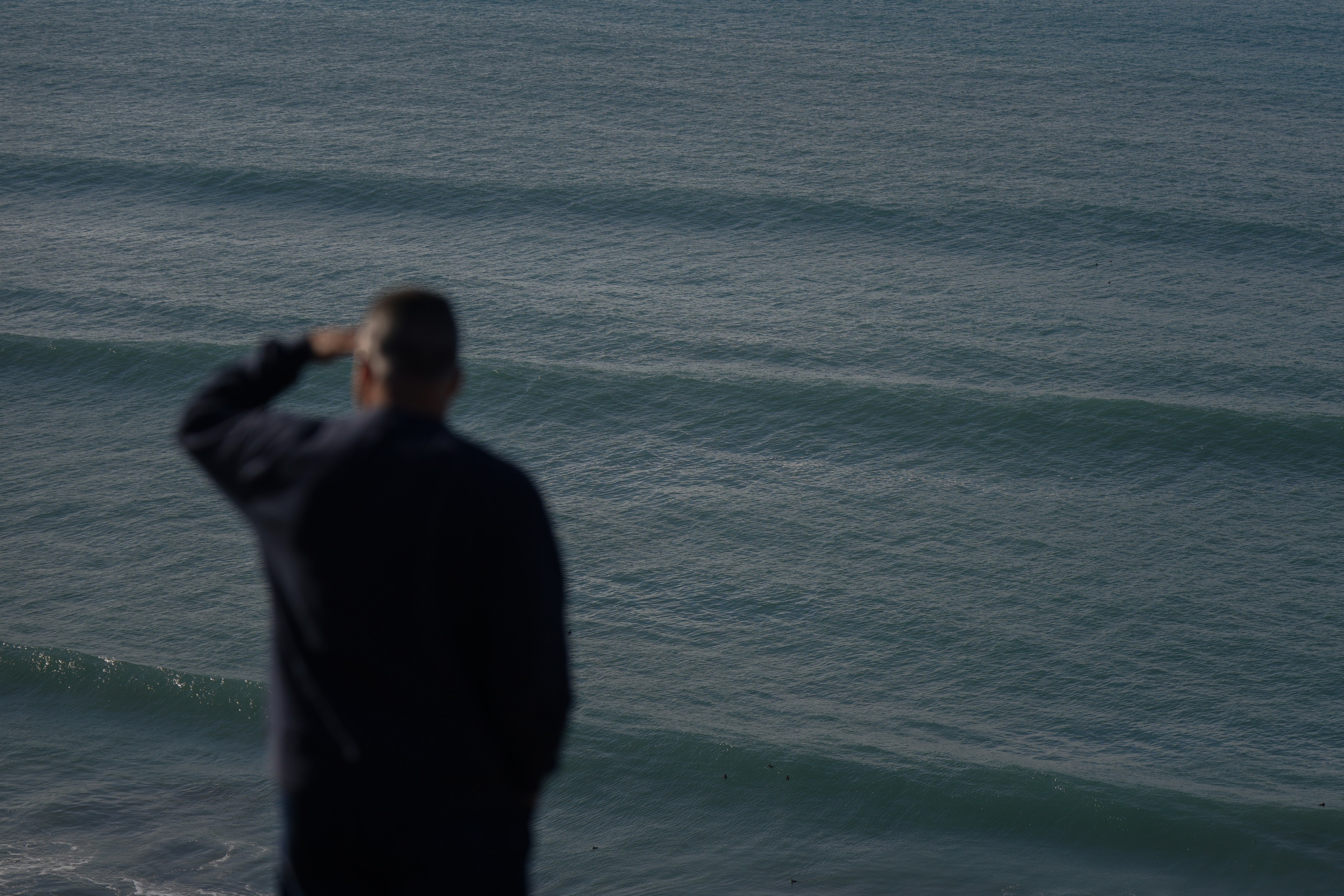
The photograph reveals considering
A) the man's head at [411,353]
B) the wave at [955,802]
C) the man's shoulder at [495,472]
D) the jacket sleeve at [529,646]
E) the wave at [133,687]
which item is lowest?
the wave at [955,802]

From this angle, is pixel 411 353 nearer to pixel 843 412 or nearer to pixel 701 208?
pixel 843 412

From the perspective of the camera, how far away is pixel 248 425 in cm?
204

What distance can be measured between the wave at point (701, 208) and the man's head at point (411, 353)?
1407cm

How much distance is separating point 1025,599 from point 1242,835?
112 inches

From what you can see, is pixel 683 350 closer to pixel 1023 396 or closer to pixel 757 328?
pixel 757 328

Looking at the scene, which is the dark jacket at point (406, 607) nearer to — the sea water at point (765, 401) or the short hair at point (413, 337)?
the short hair at point (413, 337)

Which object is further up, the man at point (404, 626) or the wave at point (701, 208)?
the wave at point (701, 208)

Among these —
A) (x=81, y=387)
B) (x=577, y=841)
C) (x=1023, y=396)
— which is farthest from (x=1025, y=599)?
(x=81, y=387)

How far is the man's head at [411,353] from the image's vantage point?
2.01 metres

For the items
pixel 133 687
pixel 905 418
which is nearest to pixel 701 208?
pixel 905 418

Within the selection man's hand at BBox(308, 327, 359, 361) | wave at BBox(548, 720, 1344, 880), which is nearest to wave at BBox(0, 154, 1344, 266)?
wave at BBox(548, 720, 1344, 880)

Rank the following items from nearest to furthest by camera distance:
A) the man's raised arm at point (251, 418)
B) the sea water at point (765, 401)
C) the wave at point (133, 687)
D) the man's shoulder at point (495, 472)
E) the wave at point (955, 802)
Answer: the man's shoulder at point (495, 472) < the man's raised arm at point (251, 418) < the wave at point (955, 802) < the sea water at point (765, 401) < the wave at point (133, 687)

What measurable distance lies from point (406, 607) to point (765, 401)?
34.2 ft

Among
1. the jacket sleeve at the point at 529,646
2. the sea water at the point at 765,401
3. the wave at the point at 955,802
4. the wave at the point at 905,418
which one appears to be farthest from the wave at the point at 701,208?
the jacket sleeve at the point at 529,646
